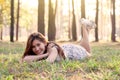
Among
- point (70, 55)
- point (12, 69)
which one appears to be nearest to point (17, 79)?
point (12, 69)

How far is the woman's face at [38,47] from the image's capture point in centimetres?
621

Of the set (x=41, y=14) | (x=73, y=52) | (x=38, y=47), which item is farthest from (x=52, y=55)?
(x=41, y=14)

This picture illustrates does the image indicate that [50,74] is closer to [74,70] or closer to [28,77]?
[28,77]

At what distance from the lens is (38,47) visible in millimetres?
6270

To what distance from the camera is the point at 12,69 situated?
538 centimetres

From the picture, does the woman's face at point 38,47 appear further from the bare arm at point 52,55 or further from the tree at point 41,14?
the tree at point 41,14

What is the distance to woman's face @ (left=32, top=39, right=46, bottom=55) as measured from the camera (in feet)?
20.4

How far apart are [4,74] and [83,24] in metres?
3.27

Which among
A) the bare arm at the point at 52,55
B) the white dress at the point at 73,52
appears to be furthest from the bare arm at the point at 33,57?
the white dress at the point at 73,52

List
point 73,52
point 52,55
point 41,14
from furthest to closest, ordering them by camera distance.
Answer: point 41,14, point 73,52, point 52,55

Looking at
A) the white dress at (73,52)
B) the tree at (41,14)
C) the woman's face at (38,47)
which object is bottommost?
the white dress at (73,52)

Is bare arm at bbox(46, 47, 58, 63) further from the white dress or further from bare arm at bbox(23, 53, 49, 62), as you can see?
the white dress

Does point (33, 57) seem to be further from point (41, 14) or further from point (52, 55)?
point (41, 14)

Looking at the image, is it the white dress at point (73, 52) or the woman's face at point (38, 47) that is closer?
the woman's face at point (38, 47)
